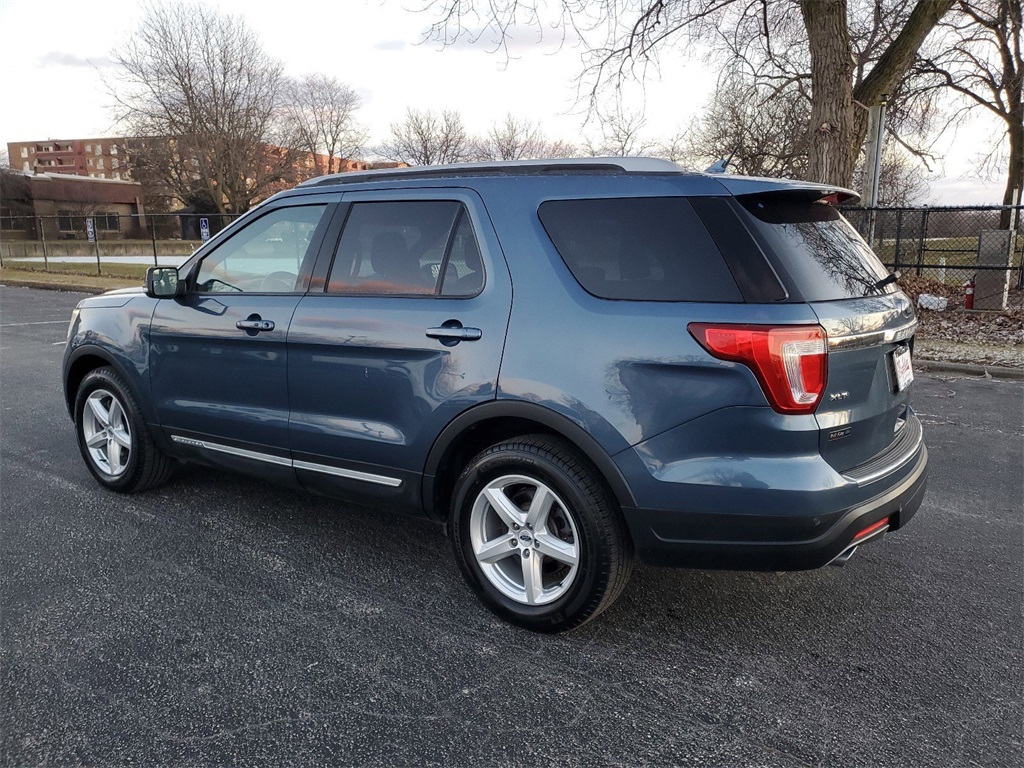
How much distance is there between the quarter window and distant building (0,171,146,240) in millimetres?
48983

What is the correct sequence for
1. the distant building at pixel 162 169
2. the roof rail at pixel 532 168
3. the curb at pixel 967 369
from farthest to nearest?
1. the distant building at pixel 162 169
2. the curb at pixel 967 369
3. the roof rail at pixel 532 168

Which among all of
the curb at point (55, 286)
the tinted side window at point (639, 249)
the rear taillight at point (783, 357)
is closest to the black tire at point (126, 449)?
the tinted side window at point (639, 249)

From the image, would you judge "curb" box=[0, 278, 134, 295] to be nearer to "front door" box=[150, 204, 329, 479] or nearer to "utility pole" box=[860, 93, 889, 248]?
"utility pole" box=[860, 93, 889, 248]

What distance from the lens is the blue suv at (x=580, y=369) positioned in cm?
267

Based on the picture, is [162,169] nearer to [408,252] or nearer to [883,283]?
[408,252]

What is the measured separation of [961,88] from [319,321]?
109 ft

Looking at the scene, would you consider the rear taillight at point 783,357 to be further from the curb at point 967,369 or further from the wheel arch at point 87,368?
the curb at point 967,369

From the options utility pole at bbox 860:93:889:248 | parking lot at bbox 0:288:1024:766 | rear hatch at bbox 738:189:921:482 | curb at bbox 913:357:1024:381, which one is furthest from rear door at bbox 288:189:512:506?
utility pole at bbox 860:93:889:248

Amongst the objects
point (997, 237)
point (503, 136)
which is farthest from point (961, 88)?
point (503, 136)

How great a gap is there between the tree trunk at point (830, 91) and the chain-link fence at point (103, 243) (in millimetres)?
14958

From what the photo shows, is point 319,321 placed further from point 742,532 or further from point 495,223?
point 742,532

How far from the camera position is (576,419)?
2.88 m

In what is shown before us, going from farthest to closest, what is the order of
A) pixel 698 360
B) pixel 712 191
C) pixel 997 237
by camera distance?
pixel 997 237, pixel 712 191, pixel 698 360

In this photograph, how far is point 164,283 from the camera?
417cm
